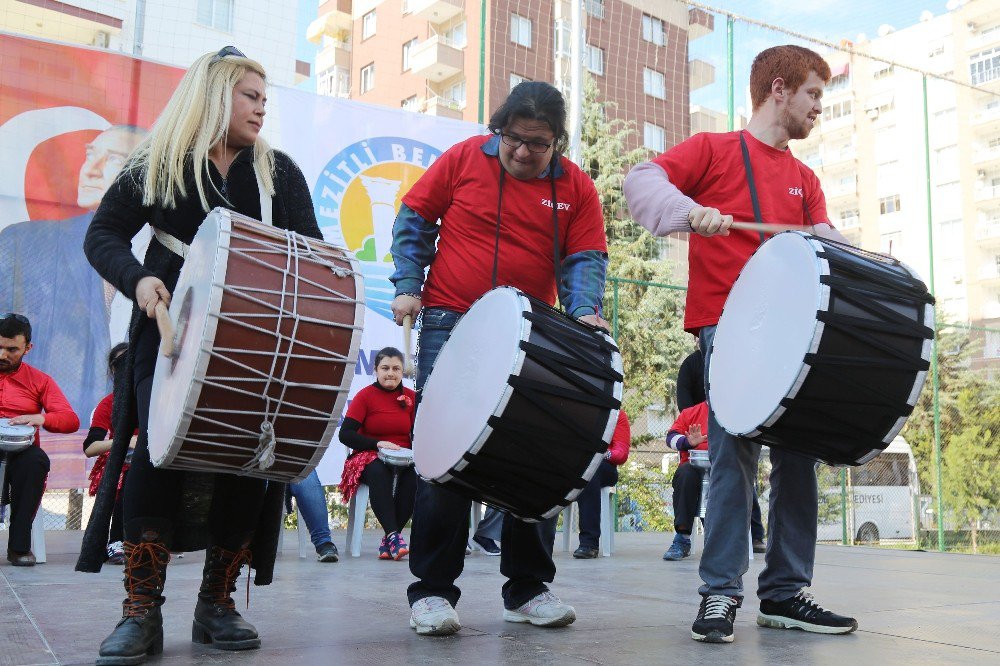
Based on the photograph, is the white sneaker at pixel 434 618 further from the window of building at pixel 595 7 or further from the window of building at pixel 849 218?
the window of building at pixel 849 218

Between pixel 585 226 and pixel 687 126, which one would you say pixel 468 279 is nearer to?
pixel 585 226

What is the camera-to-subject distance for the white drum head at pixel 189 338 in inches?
87.0

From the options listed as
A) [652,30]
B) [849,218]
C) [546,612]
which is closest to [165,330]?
[546,612]

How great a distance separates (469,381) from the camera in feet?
8.68

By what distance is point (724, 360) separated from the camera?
2.85m

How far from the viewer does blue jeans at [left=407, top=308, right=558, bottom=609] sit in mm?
2934

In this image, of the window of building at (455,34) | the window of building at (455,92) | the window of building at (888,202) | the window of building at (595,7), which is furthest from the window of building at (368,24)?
the window of building at (888,202)

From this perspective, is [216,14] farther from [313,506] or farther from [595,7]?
[595,7]

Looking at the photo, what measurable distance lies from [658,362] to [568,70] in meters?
7.36

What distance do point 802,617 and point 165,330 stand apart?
2032 millimetres

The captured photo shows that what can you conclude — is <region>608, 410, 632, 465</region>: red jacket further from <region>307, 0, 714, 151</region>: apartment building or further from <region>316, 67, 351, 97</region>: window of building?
<region>316, 67, 351, 97</region>: window of building

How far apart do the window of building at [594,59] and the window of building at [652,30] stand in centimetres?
79

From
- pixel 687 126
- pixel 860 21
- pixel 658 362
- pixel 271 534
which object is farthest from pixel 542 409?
pixel 658 362

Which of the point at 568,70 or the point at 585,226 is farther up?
the point at 568,70
